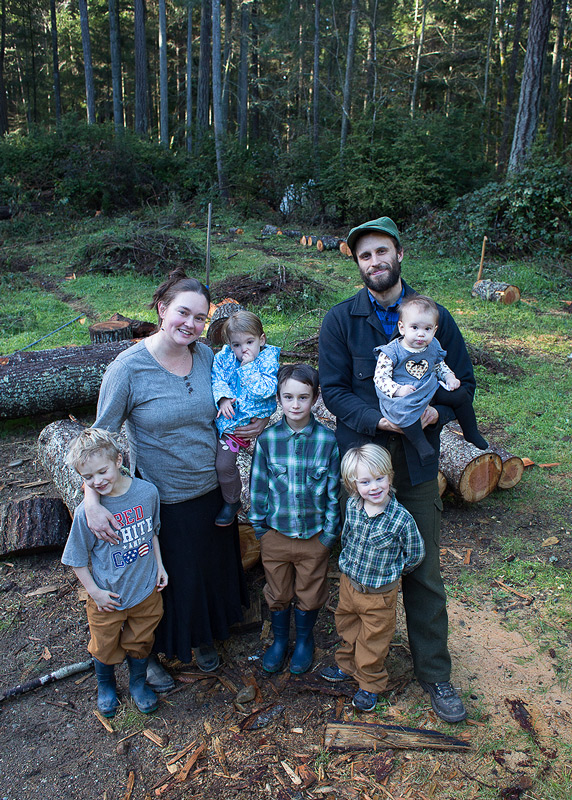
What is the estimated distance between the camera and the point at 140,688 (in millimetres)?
3006

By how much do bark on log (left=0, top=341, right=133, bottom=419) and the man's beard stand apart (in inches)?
175

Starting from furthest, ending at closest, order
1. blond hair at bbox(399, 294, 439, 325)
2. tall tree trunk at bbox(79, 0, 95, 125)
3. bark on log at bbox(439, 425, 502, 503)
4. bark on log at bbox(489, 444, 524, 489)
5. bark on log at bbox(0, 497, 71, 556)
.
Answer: tall tree trunk at bbox(79, 0, 95, 125)
bark on log at bbox(489, 444, 524, 489)
bark on log at bbox(439, 425, 502, 503)
bark on log at bbox(0, 497, 71, 556)
blond hair at bbox(399, 294, 439, 325)

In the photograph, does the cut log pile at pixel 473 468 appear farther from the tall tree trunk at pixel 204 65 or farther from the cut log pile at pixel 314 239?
the tall tree trunk at pixel 204 65

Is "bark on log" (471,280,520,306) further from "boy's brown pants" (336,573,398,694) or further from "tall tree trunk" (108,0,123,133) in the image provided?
"tall tree trunk" (108,0,123,133)

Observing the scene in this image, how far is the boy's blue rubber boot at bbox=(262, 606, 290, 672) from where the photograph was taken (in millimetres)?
3229

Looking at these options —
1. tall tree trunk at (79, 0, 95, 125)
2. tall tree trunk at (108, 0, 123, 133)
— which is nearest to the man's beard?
tall tree trunk at (108, 0, 123, 133)

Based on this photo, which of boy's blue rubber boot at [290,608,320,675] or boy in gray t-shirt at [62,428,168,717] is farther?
boy's blue rubber boot at [290,608,320,675]

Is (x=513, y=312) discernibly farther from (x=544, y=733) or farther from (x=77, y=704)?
(x=77, y=704)

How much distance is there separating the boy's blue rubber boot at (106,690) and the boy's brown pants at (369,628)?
1.27 meters

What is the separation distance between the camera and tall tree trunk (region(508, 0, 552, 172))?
15.1 metres

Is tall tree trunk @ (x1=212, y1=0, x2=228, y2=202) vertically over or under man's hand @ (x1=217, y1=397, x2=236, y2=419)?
over

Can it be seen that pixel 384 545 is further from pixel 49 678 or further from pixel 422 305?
pixel 49 678

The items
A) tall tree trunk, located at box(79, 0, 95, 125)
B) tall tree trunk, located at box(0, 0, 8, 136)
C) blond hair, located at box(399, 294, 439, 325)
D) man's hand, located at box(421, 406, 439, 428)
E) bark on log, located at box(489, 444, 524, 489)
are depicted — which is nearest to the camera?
blond hair, located at box(399, 294, 439, 325)

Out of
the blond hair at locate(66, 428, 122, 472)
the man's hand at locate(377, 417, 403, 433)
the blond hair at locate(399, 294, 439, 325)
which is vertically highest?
the blond hair at locate(399, 294, 439, 325)
